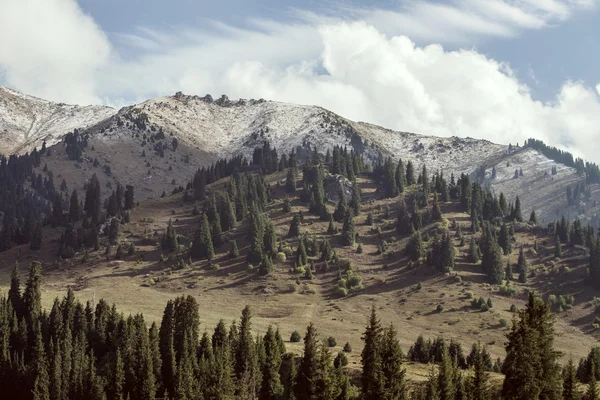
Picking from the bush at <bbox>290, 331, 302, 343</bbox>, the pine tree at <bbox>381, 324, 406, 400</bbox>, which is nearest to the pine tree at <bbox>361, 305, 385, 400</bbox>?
the pine tree at <bbox>381, 324, 406, 400</bbox>

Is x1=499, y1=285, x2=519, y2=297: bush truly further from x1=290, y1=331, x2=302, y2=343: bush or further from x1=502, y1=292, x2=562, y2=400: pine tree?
x1=502, y1=292, x2=562, y2=400: pine tree

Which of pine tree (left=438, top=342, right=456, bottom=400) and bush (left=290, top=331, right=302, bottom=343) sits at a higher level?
pine tree (left=438, top=342, right=456, bottom=400)

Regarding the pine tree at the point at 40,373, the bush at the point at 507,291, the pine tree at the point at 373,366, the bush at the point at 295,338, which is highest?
the pine tree at the point at 373,366

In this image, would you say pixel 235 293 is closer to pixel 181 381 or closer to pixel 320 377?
pixel 181 381

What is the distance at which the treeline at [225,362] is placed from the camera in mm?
64562

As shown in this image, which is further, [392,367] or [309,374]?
[309,374]

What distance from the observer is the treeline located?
64562 millimetres

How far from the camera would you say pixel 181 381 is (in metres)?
106

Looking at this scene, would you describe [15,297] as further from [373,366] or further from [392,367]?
[392,367]

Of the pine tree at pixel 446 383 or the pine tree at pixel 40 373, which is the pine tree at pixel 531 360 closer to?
the pine tree at pixel 446 383

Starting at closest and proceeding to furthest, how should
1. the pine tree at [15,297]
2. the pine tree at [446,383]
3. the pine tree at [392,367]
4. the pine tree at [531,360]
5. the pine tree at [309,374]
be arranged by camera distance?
the pine tree at [531,360] < the pine tree at [392,367] < the pine tree at [309,374] < the pine tree at [446,383] < the pine tree at [15,297]

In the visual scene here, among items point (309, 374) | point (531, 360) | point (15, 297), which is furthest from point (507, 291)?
point (15, 297)

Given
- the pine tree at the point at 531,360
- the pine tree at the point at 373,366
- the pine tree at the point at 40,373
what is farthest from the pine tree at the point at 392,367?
the pine tree at the point at 40,373

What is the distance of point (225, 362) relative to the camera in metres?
104
